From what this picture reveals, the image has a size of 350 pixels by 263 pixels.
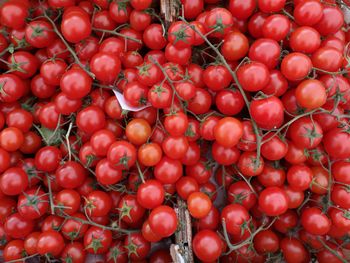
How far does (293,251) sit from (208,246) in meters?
0.31

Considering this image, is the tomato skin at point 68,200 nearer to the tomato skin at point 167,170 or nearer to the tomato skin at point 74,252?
the tomato skin at point 74,252

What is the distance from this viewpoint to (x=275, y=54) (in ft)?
3.33

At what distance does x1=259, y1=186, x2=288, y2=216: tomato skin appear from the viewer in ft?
3.34

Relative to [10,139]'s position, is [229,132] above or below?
above

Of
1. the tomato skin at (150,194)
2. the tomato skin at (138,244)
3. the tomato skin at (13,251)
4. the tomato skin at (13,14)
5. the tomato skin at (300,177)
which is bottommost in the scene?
the tomato skin at (13,251)

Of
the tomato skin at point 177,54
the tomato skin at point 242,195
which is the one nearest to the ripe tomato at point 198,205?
the tomato skin at point 242,195

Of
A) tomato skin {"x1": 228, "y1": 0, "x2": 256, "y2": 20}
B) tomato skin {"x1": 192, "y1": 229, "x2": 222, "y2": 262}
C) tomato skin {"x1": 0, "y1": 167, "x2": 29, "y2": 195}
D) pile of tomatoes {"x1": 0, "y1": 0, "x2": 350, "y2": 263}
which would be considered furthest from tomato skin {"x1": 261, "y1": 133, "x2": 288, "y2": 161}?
tomato skin {"x1": 0, "y1": 167, "x2": 29, "y2": 195}

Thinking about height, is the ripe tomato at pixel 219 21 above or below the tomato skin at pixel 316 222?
above

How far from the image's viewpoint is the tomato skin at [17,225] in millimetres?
1119

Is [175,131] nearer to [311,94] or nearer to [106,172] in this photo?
[106,172]

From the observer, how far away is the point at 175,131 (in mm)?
1002

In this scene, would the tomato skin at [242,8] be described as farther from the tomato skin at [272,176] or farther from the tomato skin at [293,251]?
the tomato skin at [293,251]

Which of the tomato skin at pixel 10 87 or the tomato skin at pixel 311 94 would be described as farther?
the tomato skin at pixel 10 87

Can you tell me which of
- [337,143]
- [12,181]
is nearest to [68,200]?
[12,181]
